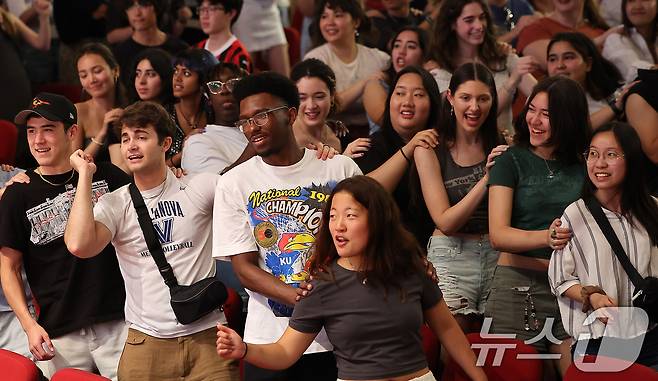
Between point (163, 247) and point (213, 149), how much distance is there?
1147 millimetres

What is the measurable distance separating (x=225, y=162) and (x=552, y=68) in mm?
1912

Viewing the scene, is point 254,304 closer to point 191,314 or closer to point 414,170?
point 191,314

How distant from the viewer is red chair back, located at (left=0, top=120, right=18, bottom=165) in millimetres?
6520

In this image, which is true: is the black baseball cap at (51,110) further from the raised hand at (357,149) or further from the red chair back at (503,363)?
the red chair back at (503,363)

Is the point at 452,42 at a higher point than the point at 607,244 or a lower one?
higher

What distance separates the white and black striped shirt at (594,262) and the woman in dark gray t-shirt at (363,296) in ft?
2.26

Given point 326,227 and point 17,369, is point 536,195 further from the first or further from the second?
point 17,369

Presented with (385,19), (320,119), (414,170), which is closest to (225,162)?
(320,119)

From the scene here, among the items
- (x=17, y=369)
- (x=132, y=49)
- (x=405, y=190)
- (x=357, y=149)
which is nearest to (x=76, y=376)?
(x=17, y=369)

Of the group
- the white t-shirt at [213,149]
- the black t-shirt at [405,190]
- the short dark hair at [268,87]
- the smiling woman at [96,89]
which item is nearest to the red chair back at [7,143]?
the smiling woman at [96,89]

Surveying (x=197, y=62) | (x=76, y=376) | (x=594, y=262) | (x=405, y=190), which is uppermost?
(x=197, y=62)

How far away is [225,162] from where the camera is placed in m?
5.76

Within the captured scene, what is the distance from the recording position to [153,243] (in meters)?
4.70

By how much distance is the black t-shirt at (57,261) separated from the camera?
502cm
